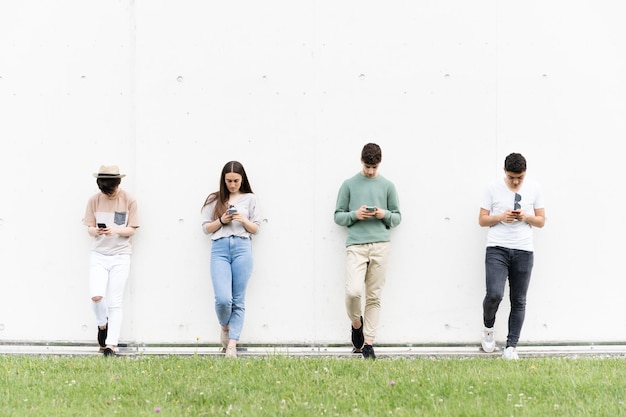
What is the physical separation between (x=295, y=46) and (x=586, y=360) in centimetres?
367

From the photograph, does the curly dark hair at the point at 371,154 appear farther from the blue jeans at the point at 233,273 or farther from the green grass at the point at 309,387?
the green grass at the point at 309,387

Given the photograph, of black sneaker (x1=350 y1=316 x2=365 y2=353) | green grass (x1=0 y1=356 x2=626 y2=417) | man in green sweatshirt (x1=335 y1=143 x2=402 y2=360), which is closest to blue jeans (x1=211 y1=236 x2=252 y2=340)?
green grass (x1=0 y1=356 x2=626 y2=417)

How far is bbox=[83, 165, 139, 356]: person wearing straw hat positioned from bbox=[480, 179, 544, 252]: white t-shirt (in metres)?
3.11

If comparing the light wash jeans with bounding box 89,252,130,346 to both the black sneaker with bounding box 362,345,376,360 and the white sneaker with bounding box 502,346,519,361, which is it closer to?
the black sneaker with bounding box 362,345,376,360

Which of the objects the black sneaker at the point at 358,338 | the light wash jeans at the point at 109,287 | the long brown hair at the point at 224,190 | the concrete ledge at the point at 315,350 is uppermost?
the long brown hair at the point at 224,190

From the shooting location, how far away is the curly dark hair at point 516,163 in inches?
269

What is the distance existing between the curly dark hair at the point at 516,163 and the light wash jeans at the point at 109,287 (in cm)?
342

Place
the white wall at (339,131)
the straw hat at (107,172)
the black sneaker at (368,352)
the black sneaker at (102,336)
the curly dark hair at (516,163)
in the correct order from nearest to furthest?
the curly dark hair at (516,163) < the black sneaker at (368,352) < the straw hat at (107,172) < the black sneaker at (102,336) < the white wall at (339,131)

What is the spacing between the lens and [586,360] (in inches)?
264

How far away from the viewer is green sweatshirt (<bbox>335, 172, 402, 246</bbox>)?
711 cm

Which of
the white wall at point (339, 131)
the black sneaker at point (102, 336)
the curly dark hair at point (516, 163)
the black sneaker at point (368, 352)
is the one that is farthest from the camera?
the white wall at point (339, 131)

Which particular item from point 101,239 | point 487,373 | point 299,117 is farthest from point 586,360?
point 101,239

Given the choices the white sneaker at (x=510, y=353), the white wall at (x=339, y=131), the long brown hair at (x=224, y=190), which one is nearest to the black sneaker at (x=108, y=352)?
the white wall at (x=339, y=131)

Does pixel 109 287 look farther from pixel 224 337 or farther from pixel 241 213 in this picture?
pixel 241 213
